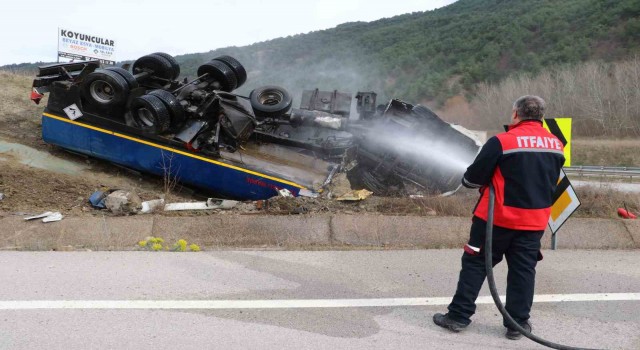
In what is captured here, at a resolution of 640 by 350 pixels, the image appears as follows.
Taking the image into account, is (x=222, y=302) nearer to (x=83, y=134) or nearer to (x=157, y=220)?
(x=157, y=220)

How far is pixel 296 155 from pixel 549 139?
17.6 feet

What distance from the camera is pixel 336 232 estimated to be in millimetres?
5488

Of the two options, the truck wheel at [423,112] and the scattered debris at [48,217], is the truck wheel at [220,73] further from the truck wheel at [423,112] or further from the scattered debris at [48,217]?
the scattered debris at [48,217]

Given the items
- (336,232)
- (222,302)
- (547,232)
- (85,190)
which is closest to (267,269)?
(222,302)

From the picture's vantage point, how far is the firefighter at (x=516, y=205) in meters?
3.13

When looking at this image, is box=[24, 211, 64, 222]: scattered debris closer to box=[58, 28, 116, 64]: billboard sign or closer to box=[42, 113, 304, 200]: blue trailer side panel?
box=[42, 113, 304, 200]: blue trailer side panel

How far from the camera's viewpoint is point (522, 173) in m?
3.12

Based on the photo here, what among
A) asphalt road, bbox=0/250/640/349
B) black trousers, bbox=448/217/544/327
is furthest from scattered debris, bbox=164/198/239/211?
black trousers, bbox=448/217/544/327

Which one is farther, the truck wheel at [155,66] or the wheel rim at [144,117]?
the truck wheel at [155,66]

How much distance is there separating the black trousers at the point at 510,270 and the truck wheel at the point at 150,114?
18.0 ft

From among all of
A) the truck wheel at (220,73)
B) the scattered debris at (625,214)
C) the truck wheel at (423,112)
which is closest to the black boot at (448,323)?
the scattered debris at (625,214)

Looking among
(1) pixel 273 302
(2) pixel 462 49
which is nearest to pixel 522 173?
(1) pixel 273 302

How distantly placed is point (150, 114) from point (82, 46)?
17.2m

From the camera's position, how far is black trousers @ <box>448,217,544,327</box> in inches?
125
